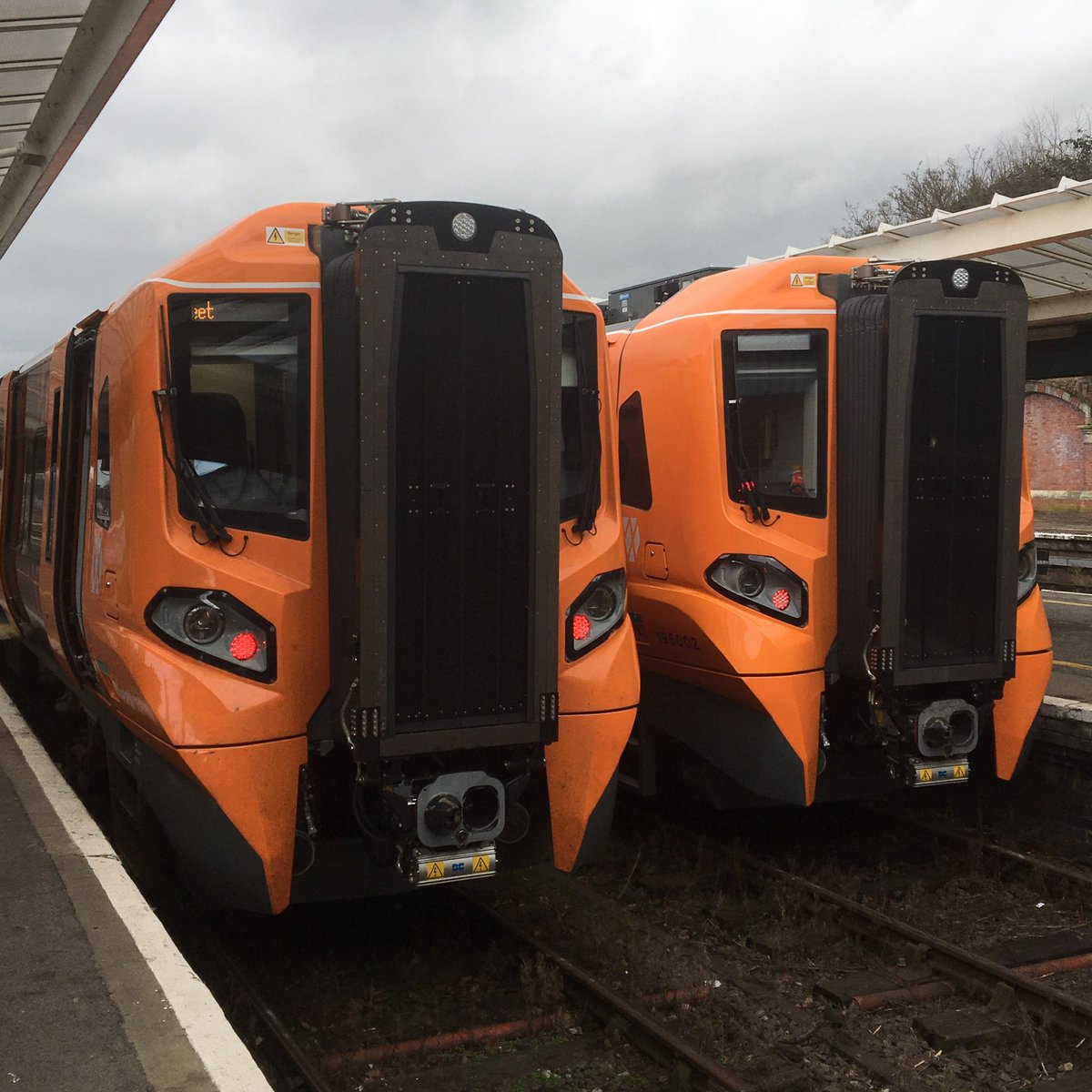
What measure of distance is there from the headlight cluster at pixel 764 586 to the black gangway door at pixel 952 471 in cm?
47

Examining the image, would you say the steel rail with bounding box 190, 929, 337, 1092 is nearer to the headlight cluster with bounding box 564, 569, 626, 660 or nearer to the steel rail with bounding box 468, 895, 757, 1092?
the steel rail with bounding box 468, 895, 757, 1092

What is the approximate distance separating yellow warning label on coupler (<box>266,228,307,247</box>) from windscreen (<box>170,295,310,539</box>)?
0.22m

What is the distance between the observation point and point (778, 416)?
656 cm

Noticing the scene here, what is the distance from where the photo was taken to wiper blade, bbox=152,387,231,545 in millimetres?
4703

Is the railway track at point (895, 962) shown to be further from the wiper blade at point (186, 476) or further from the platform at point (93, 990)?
the wiper blade at point (186, 476)

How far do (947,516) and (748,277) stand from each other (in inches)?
64.7

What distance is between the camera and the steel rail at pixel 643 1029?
450 centimetres

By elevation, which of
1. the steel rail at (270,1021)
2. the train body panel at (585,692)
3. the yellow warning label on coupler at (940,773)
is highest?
the train body panel at (585,692)

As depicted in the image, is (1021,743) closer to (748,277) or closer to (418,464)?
(748,277)

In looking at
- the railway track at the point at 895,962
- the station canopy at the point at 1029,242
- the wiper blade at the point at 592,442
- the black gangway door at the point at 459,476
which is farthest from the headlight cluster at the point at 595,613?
the station canopy at the point at 1029,242

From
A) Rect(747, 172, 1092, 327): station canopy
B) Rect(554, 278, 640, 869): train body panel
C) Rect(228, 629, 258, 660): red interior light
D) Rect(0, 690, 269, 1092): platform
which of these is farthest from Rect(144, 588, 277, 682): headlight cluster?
Rect(747, 172, 1092, 327): station canopy

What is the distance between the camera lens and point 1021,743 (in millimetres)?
6723

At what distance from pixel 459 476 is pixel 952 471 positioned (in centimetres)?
281

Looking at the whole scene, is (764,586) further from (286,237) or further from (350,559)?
(286,237)
